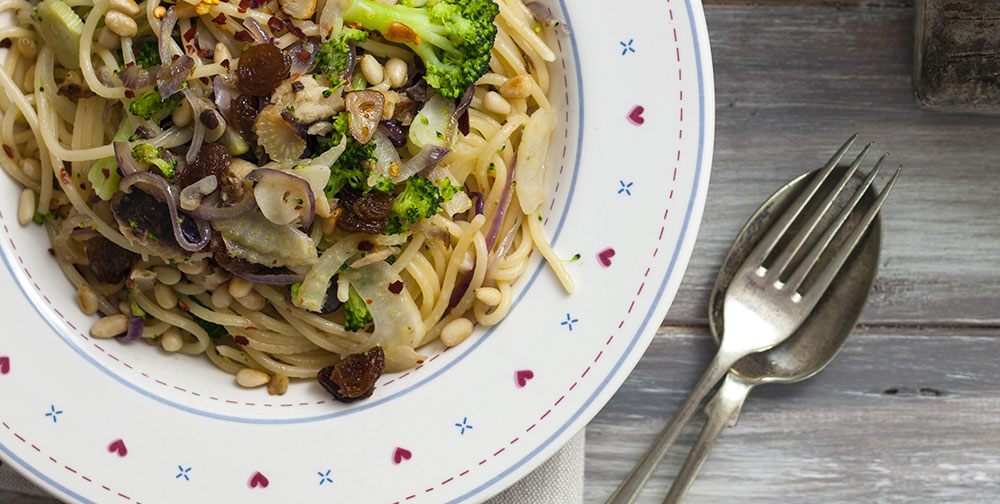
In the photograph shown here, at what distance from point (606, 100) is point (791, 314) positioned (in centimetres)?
156

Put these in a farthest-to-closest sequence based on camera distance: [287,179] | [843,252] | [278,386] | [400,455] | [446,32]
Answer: [843,252]
[278,386]
[400,455]
[446,32]
[287,179]

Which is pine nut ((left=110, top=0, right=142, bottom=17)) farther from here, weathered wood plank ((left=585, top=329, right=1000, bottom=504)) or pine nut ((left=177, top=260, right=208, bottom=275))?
weathered wood plank ((left=585, top=329, right=1000, bottom=504))

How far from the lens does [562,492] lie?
13.0ft

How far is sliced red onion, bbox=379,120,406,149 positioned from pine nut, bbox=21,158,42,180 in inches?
59.9

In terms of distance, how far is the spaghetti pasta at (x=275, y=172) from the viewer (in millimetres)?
3049

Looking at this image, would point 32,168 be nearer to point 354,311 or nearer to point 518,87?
point 354,311

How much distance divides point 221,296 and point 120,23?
1.14m

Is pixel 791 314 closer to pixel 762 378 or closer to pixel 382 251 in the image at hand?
pixel 762 378

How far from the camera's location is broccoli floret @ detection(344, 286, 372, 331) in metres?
3.30

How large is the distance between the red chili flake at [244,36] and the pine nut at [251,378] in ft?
4.55

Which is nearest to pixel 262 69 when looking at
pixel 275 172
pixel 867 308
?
pixel 275 172

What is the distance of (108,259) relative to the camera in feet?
11.0

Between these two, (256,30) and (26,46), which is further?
(26,46)

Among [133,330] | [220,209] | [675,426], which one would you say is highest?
[220,209]
